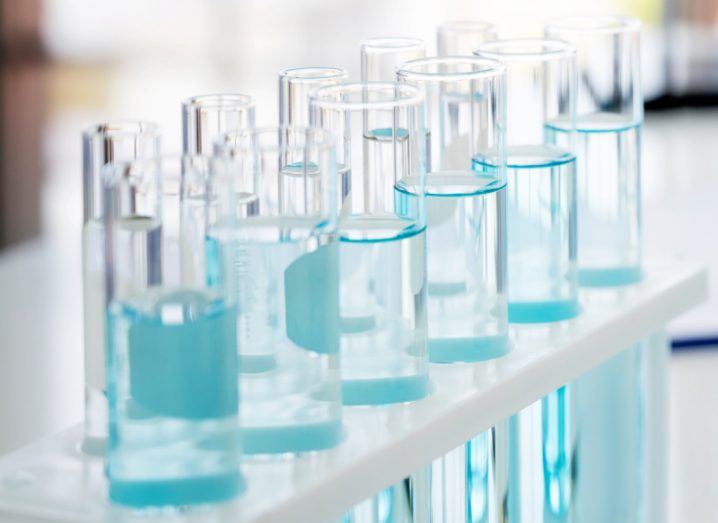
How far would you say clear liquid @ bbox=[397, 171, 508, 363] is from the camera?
1000 millimetres

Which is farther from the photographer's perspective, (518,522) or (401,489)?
A: (518,522)

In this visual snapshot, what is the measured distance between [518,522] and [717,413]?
0.58m

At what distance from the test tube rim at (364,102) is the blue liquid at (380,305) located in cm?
8

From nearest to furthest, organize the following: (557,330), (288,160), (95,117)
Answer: (288,160), (557,330), (95,117)

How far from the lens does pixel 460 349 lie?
3.33 ft

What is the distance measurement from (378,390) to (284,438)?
11 cm

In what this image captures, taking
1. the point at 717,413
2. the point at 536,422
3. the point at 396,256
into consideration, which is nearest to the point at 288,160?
the point at 396,256

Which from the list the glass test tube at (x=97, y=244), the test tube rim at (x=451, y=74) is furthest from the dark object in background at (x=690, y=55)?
the glass test tube at (x=97, y=244)

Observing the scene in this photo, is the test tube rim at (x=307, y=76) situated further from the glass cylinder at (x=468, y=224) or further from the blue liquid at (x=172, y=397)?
the blue liquid at (x=172, y=397)

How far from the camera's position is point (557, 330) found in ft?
3.54

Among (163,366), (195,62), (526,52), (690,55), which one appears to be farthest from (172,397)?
(690,55)

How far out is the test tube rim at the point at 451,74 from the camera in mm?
1005

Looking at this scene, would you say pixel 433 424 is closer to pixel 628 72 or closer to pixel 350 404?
pixel 350 404

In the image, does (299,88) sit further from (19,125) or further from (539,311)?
(19,125)
